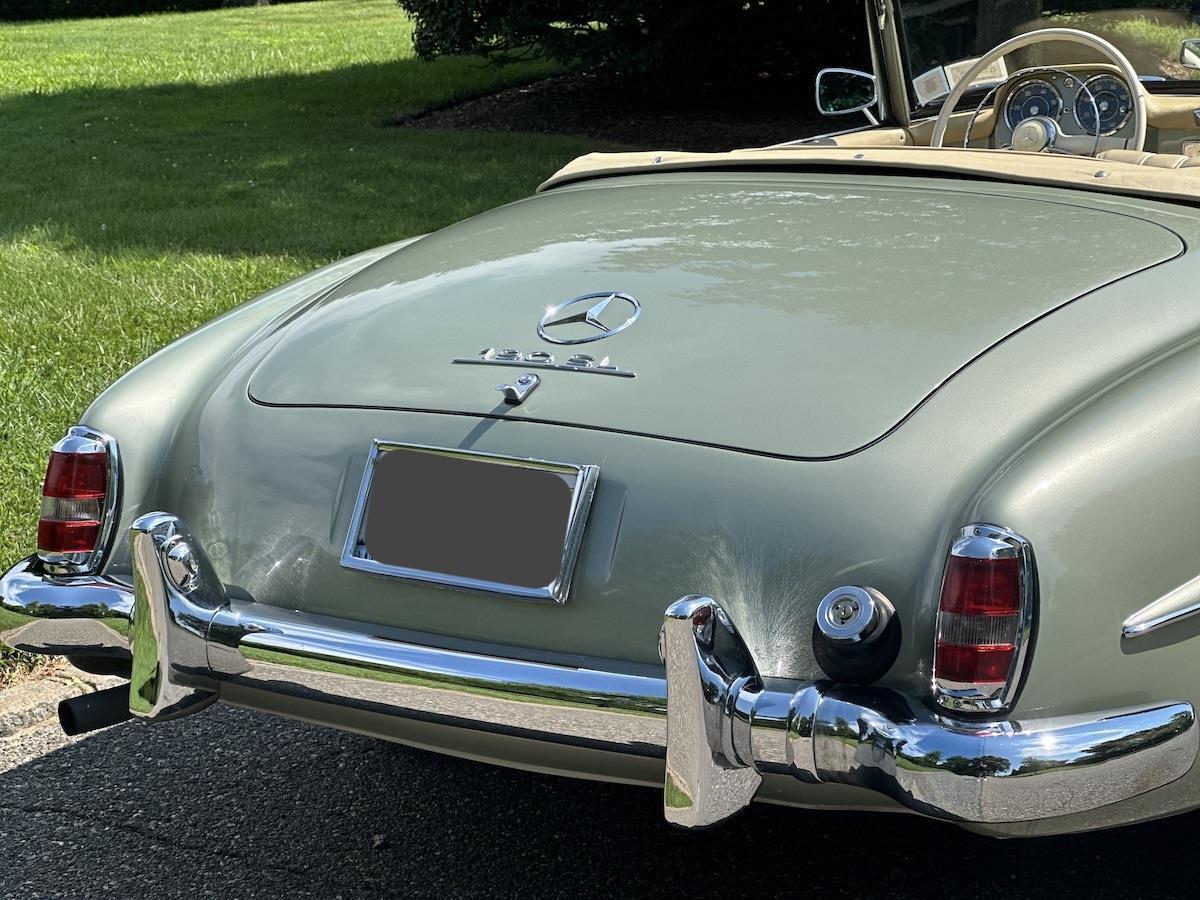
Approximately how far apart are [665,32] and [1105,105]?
7972 millimetres

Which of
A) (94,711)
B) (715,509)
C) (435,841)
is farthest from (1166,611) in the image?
(94,711)

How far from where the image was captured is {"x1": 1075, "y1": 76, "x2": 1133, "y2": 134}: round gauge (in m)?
3.58

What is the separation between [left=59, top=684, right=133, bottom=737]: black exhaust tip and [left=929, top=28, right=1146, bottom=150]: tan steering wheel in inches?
101

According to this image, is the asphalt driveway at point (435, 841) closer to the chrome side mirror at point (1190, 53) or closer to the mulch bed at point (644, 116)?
the chrome side mirror at point (1190, 53)

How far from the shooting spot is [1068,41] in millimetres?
3662

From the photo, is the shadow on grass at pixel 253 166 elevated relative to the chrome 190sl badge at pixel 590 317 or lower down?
lower down

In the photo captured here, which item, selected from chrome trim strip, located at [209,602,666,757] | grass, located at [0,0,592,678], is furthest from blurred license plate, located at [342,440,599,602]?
grass, located at [0,0,592,678]

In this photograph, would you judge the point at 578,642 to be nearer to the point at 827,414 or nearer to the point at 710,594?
the point at 710,594

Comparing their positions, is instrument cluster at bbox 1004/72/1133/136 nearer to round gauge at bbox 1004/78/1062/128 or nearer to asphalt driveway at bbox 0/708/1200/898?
round gauge at bbox 1004/78/1062/128

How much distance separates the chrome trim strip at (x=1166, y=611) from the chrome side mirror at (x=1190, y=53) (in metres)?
2.09

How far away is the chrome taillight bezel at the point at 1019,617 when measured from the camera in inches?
74.7

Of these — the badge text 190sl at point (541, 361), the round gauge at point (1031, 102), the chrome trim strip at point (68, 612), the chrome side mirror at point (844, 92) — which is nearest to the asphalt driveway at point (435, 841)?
the chrome trim strip at point (68, 612)

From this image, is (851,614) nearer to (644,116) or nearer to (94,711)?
(94,711)

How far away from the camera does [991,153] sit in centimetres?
313
